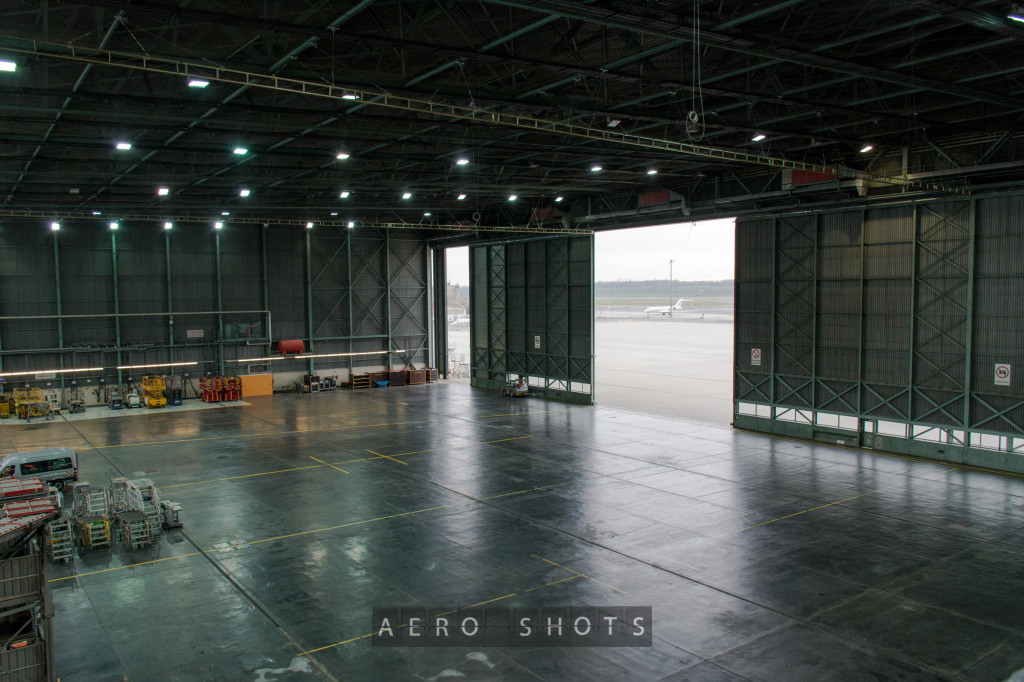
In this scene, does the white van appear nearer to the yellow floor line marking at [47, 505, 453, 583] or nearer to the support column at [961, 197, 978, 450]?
the yellow floor line marking at [47, 505, 453, 583]

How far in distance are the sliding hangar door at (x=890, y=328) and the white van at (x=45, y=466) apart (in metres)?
29.2

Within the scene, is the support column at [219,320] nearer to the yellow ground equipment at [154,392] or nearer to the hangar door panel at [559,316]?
the yellow ground equipment at [154,392]

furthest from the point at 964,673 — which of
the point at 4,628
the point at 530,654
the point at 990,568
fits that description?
the point at 4,628

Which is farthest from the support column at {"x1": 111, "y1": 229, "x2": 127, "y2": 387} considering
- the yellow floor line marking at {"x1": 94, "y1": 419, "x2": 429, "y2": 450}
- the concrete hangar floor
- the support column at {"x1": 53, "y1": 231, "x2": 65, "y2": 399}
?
the yellow floor line marking at {"x1": 94, "y1": 419, "x2": 429, "y2": 450}

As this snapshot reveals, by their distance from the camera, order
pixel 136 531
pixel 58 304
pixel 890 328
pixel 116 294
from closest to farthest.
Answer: pixel 136 531 → pixel 890 328 → pixel 58 304 → pixel 116 294

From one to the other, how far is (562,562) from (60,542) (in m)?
12.8

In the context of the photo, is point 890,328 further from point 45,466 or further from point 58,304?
point 58,304

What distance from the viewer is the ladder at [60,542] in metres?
18.1

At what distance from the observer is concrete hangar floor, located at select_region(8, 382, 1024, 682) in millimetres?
13289

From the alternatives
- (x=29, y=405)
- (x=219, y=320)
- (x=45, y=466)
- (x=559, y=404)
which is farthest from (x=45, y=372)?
(x=559, y=404)

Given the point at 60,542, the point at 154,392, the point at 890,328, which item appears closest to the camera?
the point at 60,542

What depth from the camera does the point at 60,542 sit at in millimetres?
18125

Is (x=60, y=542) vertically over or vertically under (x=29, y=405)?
under

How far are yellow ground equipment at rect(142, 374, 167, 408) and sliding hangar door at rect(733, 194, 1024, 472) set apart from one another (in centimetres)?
3459
